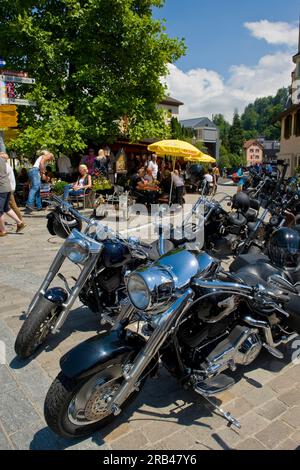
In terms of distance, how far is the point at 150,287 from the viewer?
6.59 ft

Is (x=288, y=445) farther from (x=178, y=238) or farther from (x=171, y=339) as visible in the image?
(x=178, y=238)

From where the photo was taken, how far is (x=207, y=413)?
8.71 ft

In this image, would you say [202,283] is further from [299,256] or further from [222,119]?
[222,119]

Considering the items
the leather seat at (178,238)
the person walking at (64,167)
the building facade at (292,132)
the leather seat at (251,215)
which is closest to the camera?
the leather seat at (178,238)

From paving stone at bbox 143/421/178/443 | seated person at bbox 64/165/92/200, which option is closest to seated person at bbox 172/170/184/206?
seated person at bbox 64/165/92/200

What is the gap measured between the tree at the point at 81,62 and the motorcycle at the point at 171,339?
1116 centimetres

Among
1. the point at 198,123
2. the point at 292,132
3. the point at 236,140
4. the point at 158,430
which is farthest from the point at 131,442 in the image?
the point at 236,140

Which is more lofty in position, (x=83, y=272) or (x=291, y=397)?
(x=83, y=272)

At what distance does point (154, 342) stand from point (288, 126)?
3646 cm

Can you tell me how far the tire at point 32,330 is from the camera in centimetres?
308

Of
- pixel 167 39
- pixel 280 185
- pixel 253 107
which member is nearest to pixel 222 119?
pixel 253 107

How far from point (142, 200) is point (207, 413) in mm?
9288

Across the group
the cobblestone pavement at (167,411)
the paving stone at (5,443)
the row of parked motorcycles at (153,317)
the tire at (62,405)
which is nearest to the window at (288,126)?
the row of parked motorcycles at (153,317)

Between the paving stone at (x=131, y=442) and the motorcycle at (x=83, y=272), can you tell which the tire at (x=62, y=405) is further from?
the motorcycle at (x=83, y=272)
